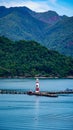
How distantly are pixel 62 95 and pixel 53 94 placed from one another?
13.9 feet

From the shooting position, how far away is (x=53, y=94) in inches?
4786

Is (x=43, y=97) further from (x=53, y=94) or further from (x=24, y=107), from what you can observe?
(x=24, y=107)

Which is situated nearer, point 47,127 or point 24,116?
point 47,127

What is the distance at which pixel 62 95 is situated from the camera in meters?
125

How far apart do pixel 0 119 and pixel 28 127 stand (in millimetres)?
7923

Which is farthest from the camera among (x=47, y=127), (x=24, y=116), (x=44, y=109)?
(x=44, y=109)

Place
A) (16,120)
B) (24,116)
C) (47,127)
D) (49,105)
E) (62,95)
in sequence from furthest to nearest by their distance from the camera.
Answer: (62,95)
(49,105)
(24,116)
(16,120)
(47,127)

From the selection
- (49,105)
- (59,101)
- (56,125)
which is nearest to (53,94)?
(59,101)

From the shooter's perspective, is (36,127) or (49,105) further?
(49,105)

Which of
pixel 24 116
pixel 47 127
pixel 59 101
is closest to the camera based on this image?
pixel 47 127

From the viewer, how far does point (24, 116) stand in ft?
269

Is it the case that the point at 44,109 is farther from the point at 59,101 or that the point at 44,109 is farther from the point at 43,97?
the point at 43,97

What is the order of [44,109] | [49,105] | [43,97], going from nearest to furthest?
1. [44,109]
2. [49,105]
3. [43,97]

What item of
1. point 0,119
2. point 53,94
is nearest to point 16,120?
point 0,119
